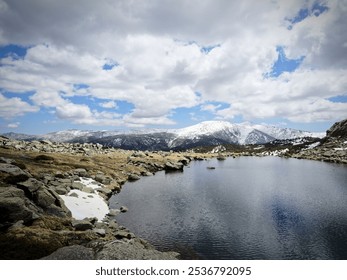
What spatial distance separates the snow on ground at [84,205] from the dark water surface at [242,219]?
3696mm

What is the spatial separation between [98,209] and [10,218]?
19.6 m

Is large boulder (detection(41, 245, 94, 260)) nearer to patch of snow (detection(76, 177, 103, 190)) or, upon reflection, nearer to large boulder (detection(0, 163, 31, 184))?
large boulder (detection(0, 163, 31, 184))

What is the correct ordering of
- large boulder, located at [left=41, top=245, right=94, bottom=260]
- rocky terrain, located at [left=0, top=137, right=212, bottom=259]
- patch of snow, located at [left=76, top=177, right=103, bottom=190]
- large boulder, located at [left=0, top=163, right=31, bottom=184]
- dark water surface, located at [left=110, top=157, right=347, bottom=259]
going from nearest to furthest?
large boulder, located at [left=41, top=245, right=94, bottom=260]
rocky terrain, located at [left=0, top=137, right=212, bottom=259]
dark water surface, located at [left=110, top=157, right=347, bottom=259]
large boulder, located at [left=0, top=163, right=31, bottom=184]
patch of snow, located at [left=76, top=177, right=103, bottom=190]

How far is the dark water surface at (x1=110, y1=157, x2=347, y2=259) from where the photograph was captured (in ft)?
115

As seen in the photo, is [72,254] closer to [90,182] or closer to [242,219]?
[242,219]

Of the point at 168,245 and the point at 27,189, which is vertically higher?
the point at 27,189

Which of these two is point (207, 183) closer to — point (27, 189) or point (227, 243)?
point (227, 243)

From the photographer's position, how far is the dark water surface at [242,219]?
35.2 m

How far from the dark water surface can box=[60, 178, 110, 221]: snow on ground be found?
3.70 metres

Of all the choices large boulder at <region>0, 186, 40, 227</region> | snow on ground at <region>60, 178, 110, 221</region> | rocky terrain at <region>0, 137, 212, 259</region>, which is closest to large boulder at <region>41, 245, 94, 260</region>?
rocky terrain at <region>0, 137, 212, 259</region>

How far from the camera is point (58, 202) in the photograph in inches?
→ 1540

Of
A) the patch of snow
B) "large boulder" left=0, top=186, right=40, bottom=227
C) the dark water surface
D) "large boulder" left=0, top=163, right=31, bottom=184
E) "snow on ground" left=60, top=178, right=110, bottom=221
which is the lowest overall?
the dark water surface

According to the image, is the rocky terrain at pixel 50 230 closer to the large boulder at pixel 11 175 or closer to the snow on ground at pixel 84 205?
the large boulder at pixel 11 175
